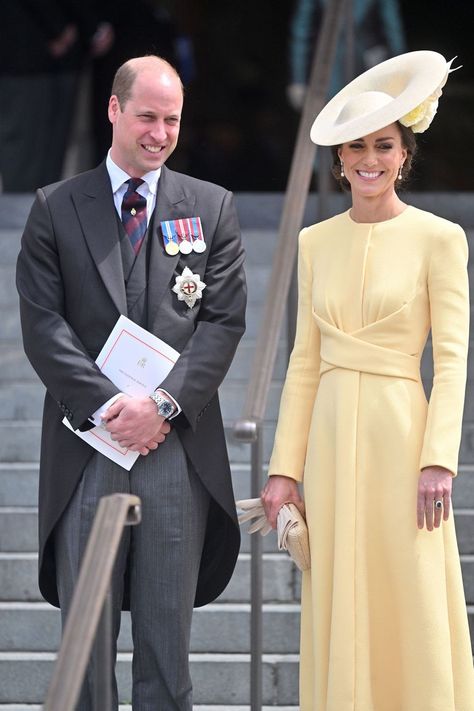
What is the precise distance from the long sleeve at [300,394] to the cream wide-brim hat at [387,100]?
1.09 ft

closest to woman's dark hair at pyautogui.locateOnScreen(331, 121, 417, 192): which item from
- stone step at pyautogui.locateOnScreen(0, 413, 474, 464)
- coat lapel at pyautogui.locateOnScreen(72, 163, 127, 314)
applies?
coat lapel at pyautogui.locateOnScreen(72, 163, 127, 314)

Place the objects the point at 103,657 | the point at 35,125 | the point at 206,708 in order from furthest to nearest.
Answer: the point at 35,125, the point at 206,708, the point at 103,657

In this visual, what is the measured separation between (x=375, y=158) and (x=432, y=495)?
2.71ft

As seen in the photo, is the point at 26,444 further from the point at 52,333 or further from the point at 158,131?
the point at 158,131

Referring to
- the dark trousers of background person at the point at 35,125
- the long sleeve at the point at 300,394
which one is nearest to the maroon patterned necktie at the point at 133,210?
the long sleeve at the point at 300,394

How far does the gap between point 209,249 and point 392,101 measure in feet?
2.04

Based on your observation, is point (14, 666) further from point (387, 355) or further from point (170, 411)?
point (387, 355)

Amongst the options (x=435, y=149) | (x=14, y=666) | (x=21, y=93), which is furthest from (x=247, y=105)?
(x=14, y=666)

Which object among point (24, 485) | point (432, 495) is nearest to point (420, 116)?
point (432, 495)

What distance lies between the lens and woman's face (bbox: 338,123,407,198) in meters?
3.74

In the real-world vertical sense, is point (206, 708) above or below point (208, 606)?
below

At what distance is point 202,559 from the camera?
4.11 meters

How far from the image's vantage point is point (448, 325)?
12.2ft

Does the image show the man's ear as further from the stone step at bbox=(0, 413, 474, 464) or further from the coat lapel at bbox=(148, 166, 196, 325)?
the stone step at bbox=(0, 413, 474, 464)
